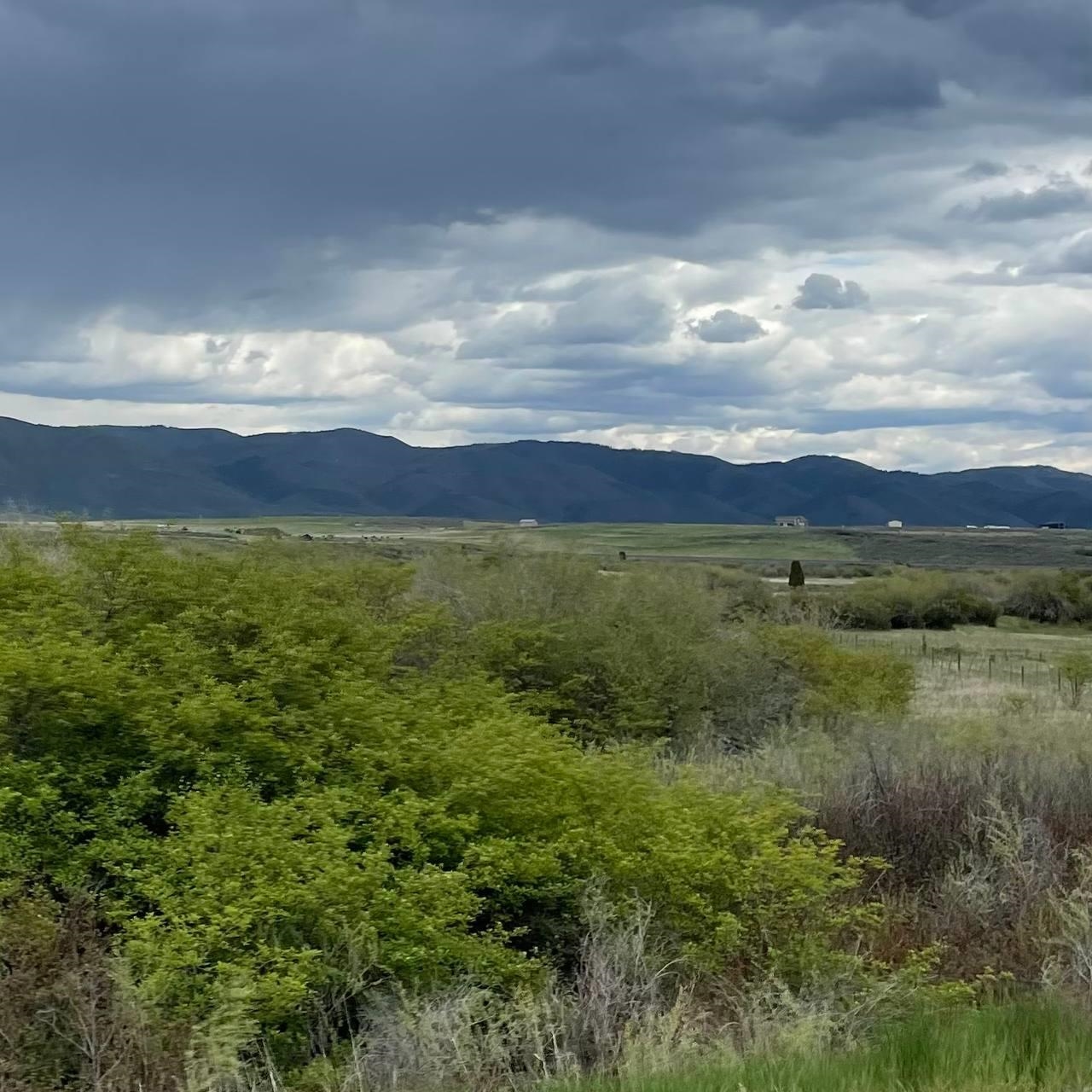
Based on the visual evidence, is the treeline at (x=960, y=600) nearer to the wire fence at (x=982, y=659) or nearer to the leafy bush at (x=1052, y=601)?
the leafy bush at (x=1052, y=601)

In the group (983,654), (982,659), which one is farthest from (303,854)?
(983,654)

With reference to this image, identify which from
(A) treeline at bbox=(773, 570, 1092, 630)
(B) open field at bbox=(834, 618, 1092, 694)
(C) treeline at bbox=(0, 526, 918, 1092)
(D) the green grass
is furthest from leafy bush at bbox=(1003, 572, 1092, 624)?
(D) the green grass

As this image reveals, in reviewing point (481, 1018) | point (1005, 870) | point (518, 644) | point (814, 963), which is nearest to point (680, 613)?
point (518, 644)

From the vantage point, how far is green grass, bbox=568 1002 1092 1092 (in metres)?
6.61

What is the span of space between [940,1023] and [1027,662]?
40.7 m

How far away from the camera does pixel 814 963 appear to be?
10.4 meters

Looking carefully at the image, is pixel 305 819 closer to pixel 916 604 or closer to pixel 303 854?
pixel 303 854

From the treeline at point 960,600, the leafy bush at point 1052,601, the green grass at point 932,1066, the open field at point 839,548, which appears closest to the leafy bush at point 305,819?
the green grass at point 932,1066

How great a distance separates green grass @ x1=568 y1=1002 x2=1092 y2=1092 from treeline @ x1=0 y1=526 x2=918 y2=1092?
5.70 ft

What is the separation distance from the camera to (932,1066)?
7.01m

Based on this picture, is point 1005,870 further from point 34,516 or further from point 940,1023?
point 34,516

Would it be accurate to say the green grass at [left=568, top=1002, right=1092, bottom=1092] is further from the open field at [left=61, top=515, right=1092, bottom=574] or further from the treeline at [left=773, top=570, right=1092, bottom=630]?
the open field at [left=61, top=515, right=1092, bottom=574]

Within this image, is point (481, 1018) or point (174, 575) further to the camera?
point (174, 575)

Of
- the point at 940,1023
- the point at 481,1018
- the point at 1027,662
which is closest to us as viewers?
the point at 940,1023
